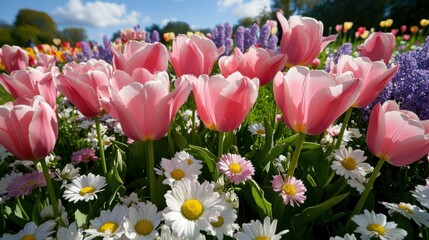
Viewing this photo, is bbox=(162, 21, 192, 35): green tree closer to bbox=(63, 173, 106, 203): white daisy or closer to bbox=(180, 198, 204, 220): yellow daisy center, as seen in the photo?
bbox=(63, 173, 106, 203): white daisy

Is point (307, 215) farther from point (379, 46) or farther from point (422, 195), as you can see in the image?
point (379, 46)

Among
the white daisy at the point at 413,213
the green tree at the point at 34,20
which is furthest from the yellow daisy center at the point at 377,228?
the green tree at the point at 34,20

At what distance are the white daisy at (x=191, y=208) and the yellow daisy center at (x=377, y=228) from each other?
20.3 inches

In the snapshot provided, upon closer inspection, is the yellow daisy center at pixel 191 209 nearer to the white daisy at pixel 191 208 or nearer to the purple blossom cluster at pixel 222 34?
the white daisy at pixel 191 208

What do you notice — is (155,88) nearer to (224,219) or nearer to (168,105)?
(168,105)

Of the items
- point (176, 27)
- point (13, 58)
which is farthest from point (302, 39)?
point (176, 27)

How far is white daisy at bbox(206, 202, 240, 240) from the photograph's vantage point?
97 cm

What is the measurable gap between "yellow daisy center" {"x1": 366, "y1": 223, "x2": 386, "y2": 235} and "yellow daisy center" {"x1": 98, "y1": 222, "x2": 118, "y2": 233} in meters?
0.81

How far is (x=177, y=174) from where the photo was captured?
3.71 feet

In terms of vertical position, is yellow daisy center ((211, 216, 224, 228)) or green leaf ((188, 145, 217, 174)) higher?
green leaf ((188, 145, 217, 174))

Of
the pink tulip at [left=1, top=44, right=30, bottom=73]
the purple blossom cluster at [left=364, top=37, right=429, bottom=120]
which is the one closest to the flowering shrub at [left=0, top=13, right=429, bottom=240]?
the purple blossom cluster at [left=364, top=37, right=429, bottom=120]

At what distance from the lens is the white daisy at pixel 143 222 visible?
969mm

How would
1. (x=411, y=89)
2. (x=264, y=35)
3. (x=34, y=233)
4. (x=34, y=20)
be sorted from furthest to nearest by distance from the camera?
(x=34, y=20), (x=264, y=35), (x=411, y=89), (x=34, y=233)

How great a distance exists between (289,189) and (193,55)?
2.01 ft
